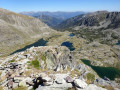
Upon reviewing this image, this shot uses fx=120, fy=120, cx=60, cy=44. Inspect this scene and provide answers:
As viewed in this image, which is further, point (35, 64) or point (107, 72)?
point (107, 72)

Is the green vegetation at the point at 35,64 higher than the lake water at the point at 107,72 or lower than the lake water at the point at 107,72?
→ higher

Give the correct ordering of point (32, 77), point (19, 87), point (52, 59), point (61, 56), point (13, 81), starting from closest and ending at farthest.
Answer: point (19, 87), point (13, 81), point (32, 77), point (52, 59), point (61, 56)

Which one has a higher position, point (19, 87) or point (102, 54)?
point (19, 87)

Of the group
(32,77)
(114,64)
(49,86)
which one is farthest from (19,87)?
(114,64)

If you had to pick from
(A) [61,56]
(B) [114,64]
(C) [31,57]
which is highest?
(C) [31,57]

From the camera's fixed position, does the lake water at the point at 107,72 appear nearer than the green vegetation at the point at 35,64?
No

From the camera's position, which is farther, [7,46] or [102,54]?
[7,46]

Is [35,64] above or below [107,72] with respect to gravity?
above

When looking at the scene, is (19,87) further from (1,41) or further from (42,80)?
(1,41)

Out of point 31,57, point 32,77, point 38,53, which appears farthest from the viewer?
point 38,53

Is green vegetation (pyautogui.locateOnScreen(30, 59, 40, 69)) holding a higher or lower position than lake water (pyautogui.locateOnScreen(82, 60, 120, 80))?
higher

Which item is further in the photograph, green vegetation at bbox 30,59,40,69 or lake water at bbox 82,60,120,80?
lake water at bbox 82,60,120,80
